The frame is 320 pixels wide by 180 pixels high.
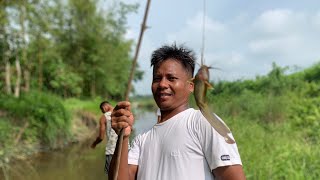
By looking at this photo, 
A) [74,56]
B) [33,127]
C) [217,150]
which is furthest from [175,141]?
[74,56]

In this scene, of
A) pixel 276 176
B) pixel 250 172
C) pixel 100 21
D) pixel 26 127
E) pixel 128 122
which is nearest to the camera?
pixel 128 122

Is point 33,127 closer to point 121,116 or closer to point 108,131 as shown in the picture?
point 108,131

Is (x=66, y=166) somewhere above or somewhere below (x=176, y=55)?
below

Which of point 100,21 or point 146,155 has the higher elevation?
point 100,21

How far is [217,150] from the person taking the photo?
1296 millimetres

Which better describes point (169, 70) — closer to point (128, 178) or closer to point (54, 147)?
point (128, 178)

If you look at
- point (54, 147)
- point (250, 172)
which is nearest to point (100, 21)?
point (54, 147)

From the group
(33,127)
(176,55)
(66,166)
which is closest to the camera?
(176,55)

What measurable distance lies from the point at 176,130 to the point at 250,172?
3330 millimetres

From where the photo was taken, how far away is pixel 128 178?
1.52 meters

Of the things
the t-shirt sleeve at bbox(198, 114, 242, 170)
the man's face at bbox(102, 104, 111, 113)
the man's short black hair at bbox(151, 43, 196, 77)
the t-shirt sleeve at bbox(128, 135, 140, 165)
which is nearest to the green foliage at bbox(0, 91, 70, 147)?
the man's face at bbox(102, 104, 111, 113)

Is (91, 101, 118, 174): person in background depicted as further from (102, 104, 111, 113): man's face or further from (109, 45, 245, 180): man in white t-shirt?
(109, 45, 245, 180): man in white t-shirt

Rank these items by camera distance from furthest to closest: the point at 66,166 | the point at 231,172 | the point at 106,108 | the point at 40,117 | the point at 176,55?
the point at 40,117, the point at 66,166, the point at 106,108, the point at 176,55, the point at 231,172

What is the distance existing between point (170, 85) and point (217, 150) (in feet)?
1.03
